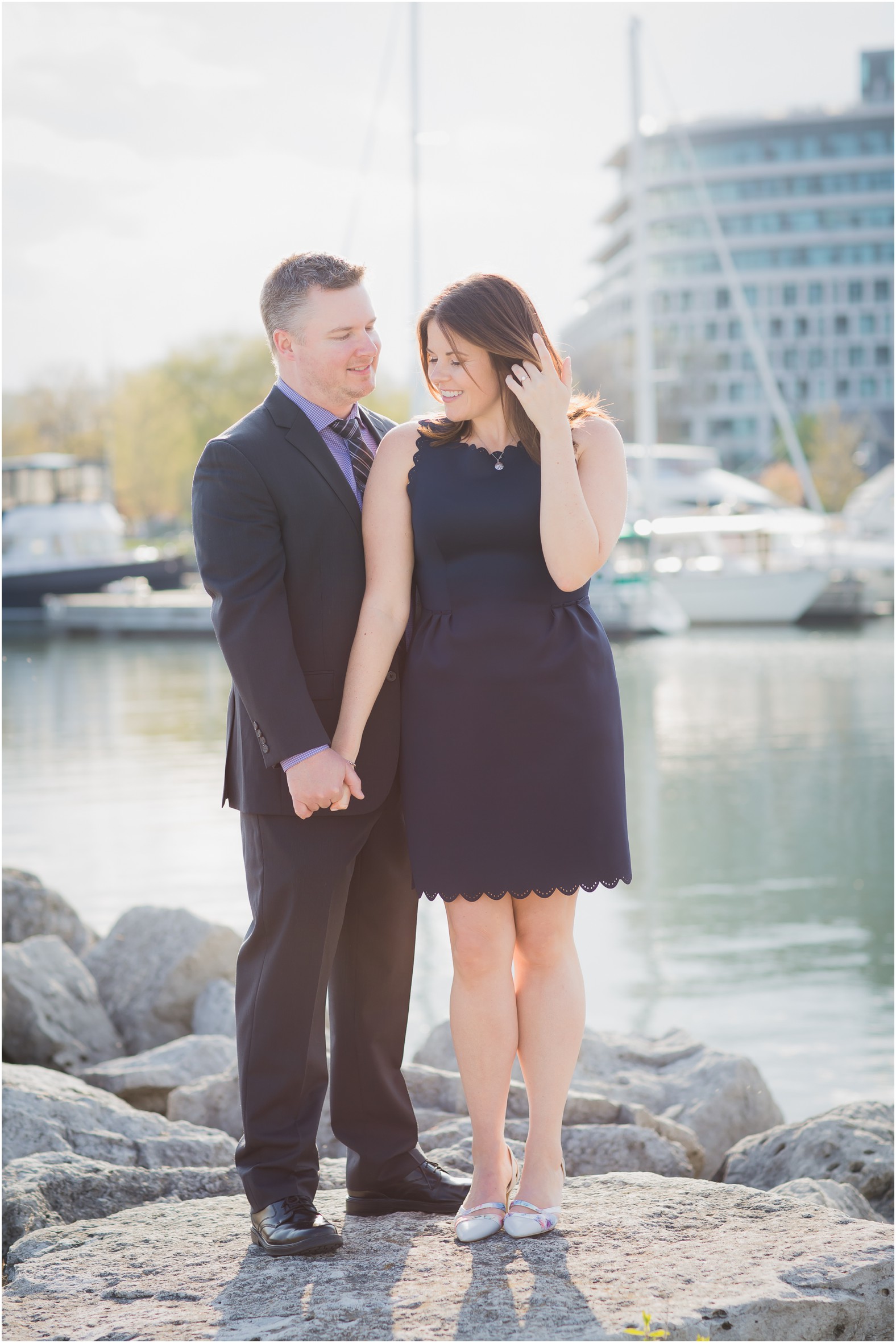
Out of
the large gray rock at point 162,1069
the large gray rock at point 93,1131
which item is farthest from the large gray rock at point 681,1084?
the large gray rock at point 93,1131

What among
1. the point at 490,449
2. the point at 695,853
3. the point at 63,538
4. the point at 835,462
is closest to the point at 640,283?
the point at 63,538

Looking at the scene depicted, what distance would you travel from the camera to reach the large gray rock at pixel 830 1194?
3.23 metres

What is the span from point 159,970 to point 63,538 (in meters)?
32.2

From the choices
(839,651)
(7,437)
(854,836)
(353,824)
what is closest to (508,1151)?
(353,824)

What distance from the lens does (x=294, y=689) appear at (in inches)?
102

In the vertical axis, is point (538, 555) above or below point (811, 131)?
below

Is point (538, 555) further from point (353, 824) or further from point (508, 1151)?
point (508, 1151)

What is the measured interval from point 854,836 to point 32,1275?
7823 mm

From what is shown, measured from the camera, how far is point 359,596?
2684mm

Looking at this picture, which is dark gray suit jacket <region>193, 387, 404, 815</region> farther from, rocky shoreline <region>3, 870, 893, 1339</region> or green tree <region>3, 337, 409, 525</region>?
green tree <region>3, 337, 409, 525</region>

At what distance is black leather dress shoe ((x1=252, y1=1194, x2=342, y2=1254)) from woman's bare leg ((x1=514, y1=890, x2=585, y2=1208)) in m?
0.38

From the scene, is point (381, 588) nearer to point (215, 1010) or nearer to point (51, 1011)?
point (51, 1011)

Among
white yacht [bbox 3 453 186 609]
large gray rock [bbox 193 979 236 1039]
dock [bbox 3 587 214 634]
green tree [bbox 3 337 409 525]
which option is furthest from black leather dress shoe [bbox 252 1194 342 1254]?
green tree [bbox 3 337 409 525]

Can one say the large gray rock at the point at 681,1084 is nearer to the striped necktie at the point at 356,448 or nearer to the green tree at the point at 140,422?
the striped necktie at the point at 356,448
